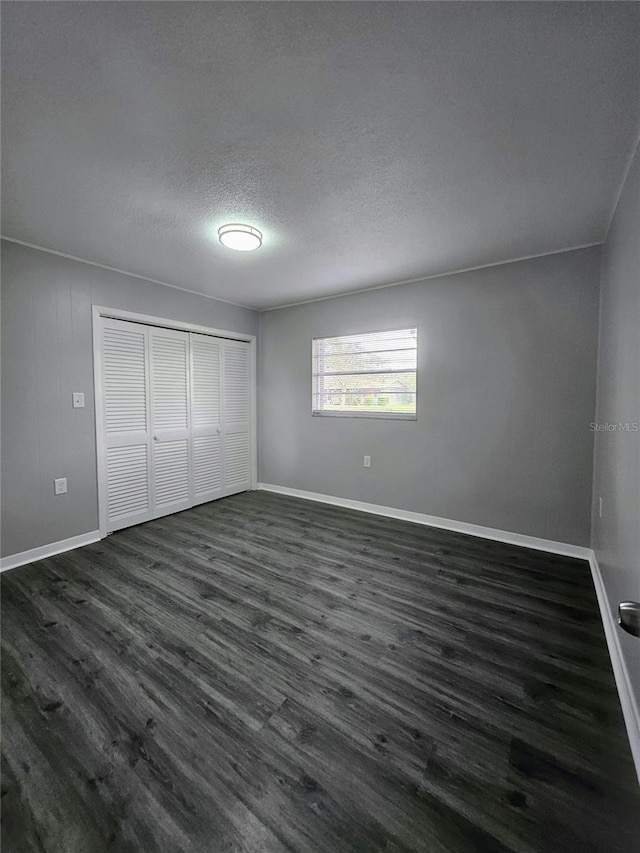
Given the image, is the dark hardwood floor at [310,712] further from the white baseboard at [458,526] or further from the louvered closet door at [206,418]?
the louvered closet door at [206,418]

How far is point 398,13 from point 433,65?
238mm

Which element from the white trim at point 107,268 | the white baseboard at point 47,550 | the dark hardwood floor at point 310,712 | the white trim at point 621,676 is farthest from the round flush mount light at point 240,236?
the white trim at point 621,676

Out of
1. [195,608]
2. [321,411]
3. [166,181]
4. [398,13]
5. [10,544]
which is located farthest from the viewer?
[321,411]

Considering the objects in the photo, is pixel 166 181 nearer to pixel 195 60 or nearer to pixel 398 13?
pixel 195 60

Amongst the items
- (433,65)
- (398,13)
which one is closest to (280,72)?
(398,13)

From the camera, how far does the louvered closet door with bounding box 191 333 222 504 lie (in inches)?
160

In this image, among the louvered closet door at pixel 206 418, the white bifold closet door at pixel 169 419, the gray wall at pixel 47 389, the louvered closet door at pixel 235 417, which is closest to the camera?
the gray wall at pixel 47 389

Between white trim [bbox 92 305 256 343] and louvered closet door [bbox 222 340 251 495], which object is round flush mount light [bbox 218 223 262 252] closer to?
white trim [bbox 92 305 256 343]

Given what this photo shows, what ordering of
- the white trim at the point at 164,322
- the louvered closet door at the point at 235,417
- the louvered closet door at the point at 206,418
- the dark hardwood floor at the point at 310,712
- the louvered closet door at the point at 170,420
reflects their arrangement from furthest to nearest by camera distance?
the louvered closet door at the point at 235,417
the louvered closet door at the point at 206,418
the louvered closet door at the point at 170,420
the white trim at the point at 164,322
the dark hardwood floor at the point at 310,712

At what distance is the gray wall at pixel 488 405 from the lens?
9.25 feet

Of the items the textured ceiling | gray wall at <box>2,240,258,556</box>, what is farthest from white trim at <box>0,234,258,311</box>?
the textured ceiling

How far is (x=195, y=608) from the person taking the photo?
7.14 ft

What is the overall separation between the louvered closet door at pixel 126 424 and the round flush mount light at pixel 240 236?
1.52 m

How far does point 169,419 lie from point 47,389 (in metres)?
1.13
